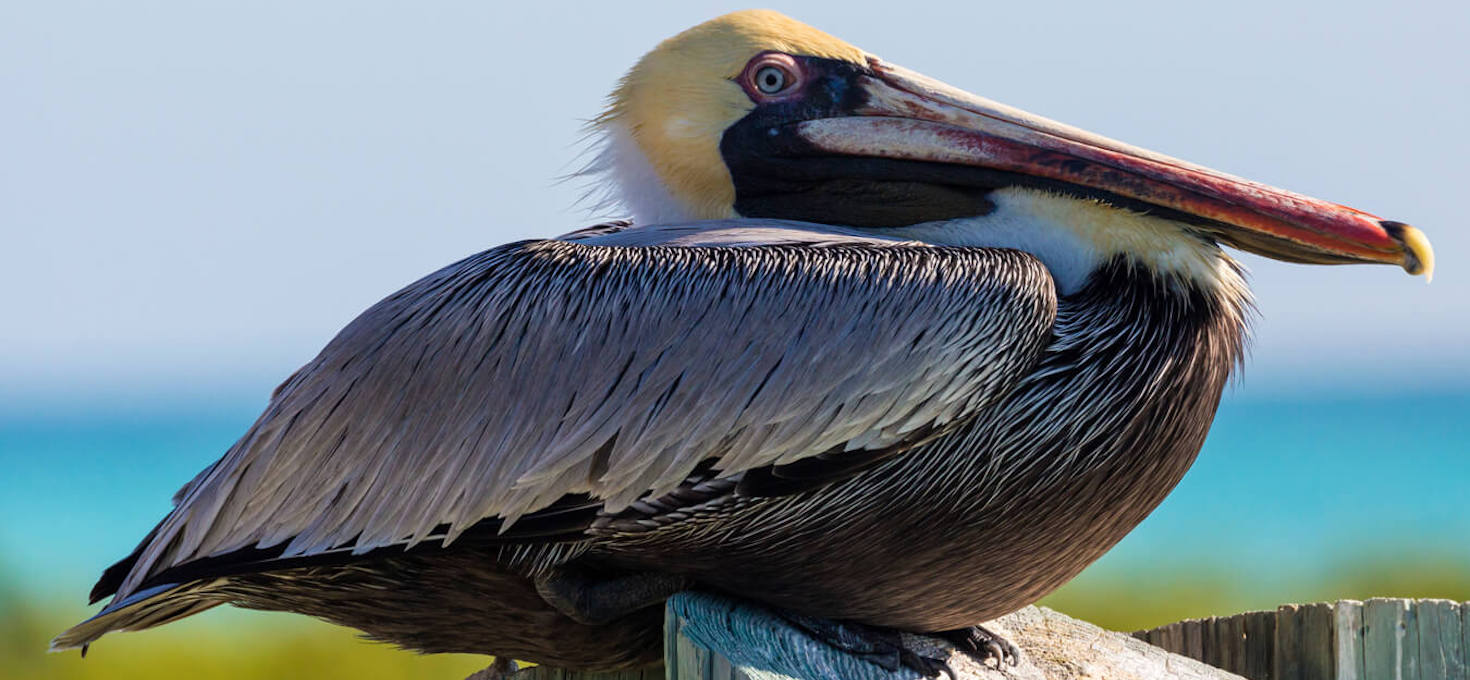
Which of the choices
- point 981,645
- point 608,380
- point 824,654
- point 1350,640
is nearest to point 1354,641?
point 1350,640

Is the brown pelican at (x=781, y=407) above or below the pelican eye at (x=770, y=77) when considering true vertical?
below

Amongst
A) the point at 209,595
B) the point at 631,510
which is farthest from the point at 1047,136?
the point at 209,595

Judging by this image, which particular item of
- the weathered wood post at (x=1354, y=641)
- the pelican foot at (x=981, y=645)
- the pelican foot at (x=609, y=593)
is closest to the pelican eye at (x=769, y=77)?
the pelican foot at (x=609, y=593)

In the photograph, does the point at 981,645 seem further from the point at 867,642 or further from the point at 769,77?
the point at 769,77

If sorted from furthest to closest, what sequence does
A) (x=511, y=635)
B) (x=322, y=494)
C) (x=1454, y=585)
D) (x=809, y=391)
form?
(x=1454, y=585)
(x=511, y=635)
(x=322, y=494)
(x=809, y=391)

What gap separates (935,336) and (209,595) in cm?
160

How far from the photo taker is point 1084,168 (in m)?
3.13

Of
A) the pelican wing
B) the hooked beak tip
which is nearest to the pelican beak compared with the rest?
the hooked beak tip

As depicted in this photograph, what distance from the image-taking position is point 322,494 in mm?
2955

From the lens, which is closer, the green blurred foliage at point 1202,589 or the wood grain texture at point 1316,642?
the wood grain texture at point 1316,642

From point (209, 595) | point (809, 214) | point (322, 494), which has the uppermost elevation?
point (809, 214)

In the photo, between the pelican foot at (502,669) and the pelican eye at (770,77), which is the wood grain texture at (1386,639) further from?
the pelican foot at (502,669)

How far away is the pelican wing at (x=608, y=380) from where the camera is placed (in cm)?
273

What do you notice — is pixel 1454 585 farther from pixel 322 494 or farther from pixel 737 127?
pixel 322 494
